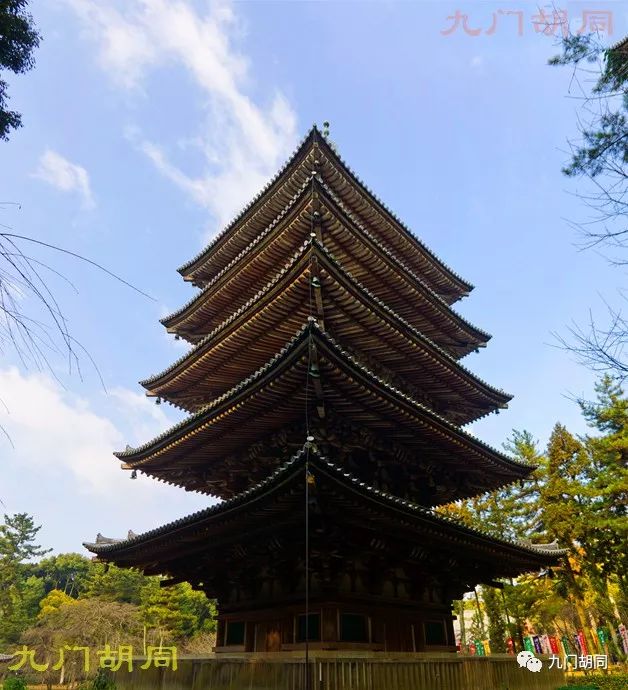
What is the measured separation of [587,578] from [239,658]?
3481 centimetres

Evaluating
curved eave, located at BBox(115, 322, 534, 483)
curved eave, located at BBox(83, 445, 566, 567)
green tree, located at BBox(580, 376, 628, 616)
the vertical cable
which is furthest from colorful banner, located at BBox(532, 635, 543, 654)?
the vertical cable

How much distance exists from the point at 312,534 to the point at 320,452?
5.93ft

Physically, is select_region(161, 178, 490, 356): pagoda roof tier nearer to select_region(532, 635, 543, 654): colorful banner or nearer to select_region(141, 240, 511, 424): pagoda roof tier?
select_region(141, 240, 511, 424): pagoda roof tier

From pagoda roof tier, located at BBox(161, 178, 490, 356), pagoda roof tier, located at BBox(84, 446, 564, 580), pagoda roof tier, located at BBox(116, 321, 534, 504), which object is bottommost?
pagoda roof tier, located at BBox(84, 446, 564, 580)

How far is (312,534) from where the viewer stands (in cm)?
960

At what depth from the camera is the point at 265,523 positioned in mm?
9680

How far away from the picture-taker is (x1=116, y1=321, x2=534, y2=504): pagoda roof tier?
32.8ft

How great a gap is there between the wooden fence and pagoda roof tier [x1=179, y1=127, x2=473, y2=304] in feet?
39.9

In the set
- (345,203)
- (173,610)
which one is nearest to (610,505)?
(345,203)

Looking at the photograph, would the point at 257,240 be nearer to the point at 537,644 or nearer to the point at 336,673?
the point at 336,673

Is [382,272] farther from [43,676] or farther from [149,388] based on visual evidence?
[43,676]

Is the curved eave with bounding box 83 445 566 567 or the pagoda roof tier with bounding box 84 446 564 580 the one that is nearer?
the curved eave with bounding box 83 445 566 567

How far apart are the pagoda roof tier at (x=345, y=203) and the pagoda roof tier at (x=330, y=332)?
4812 millimetres

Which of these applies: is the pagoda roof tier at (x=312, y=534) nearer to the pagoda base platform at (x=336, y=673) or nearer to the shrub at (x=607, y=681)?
the pagoda base platform at (x=336, y=673)
